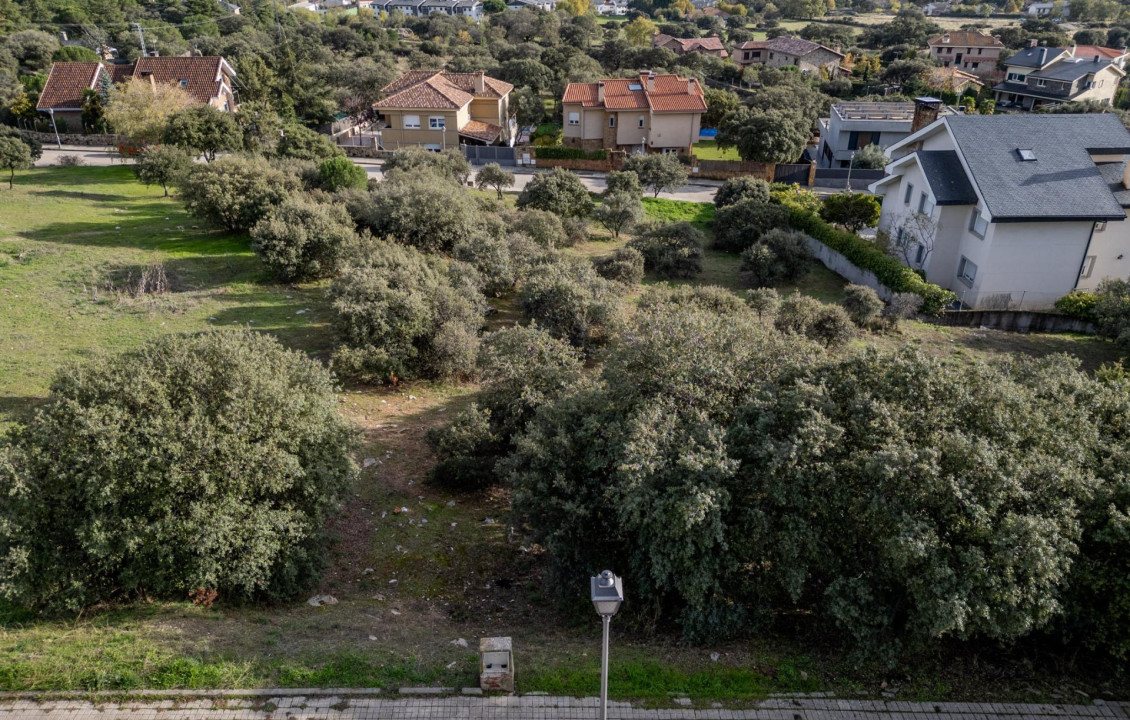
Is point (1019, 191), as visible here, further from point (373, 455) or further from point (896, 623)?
point (373, 455)

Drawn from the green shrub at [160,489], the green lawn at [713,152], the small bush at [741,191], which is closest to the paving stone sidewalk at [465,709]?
the green shrub at [160,489]

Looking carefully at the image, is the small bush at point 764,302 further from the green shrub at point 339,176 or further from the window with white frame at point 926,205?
the green shrub at point 339,176

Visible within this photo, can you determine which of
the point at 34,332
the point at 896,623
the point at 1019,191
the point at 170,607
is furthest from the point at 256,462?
the point at 1019,191

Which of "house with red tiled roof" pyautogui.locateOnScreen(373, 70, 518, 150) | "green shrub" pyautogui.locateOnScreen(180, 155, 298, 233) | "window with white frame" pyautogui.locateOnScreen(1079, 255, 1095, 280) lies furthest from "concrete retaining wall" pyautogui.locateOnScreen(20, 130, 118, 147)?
"window with white frame" pyautogui.locateOnScreen(1079, 255, 1095, 280)

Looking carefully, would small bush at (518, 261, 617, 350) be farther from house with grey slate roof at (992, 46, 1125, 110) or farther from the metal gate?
house with grey slate roof at (992, 46, 1125, 110)

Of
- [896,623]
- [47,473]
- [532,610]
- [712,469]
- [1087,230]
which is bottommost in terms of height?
[532,610]

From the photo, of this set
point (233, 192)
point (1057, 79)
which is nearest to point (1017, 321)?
point (233, 192)
